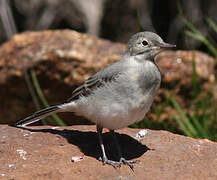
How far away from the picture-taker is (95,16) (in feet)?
45.2

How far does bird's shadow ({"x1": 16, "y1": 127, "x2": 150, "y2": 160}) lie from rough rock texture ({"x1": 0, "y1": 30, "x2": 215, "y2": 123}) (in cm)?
219

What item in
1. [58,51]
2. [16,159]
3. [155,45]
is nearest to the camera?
[16,159]

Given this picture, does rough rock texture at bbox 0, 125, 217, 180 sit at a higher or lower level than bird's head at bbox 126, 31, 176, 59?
lower

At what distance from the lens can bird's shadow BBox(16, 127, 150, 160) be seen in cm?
548

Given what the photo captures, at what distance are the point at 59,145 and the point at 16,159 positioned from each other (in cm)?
63

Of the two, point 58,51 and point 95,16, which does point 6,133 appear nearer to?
point 58,51

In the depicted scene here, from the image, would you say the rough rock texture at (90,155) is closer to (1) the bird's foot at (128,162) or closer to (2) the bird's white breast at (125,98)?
(1) the bird's foot at (128,162)

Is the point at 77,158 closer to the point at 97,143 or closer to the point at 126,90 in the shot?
the point at 97,143

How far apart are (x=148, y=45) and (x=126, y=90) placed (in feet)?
2.19

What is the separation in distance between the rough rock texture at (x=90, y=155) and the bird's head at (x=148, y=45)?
1.18 metres

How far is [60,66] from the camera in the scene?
26.5 ft

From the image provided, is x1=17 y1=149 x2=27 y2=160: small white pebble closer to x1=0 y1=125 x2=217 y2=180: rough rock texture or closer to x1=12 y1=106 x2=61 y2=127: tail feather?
x1=0 y1=125 x2=217 y2=180: rough rock texture

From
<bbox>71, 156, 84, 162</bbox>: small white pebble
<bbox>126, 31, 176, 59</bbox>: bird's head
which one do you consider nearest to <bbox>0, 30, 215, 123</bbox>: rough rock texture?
<bbox>126, 31, 176, 59</bbox>: bird's head

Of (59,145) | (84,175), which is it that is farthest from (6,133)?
(84,175)
